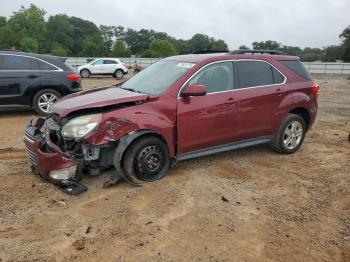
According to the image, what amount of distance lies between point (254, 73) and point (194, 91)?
4.74 ft

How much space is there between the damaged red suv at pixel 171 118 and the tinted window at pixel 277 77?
0.06 feet

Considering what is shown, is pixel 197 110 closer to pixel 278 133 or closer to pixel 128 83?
pixel 128 83

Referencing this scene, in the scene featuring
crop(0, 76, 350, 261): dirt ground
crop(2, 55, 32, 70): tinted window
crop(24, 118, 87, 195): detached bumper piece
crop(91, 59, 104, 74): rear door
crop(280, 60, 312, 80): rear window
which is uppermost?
crop(91, 59, 104, 74): rear door

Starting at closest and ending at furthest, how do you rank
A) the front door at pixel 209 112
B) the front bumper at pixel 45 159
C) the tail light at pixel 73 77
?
the front bumper at pixel 45 159 < the front door at pixel 209 112 < the tail light at pixel 73 77

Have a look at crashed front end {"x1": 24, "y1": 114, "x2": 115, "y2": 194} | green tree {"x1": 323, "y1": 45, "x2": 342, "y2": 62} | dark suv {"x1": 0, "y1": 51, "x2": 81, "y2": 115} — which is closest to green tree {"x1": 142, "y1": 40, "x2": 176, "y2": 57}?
green tree {"x1": 323, "y1": 45, "x2": 342, "y2": 62}

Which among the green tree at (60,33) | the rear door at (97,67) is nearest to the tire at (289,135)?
the rear door at (97,67)

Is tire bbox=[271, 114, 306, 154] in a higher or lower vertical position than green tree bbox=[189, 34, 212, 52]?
lower

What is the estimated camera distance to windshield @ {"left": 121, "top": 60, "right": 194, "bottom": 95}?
5.67 m

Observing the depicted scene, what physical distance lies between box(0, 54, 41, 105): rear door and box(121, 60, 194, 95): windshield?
416 centimetres

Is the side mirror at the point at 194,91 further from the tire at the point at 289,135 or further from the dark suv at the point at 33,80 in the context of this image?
the dark suv at the point at 33,80

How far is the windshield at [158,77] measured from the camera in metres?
5.67

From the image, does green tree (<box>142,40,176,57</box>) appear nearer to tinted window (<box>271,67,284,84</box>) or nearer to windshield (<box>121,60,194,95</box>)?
tinted window (<box>271,67,284,84</box>)

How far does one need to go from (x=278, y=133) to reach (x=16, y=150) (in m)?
4.42

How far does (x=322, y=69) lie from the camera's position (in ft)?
113
